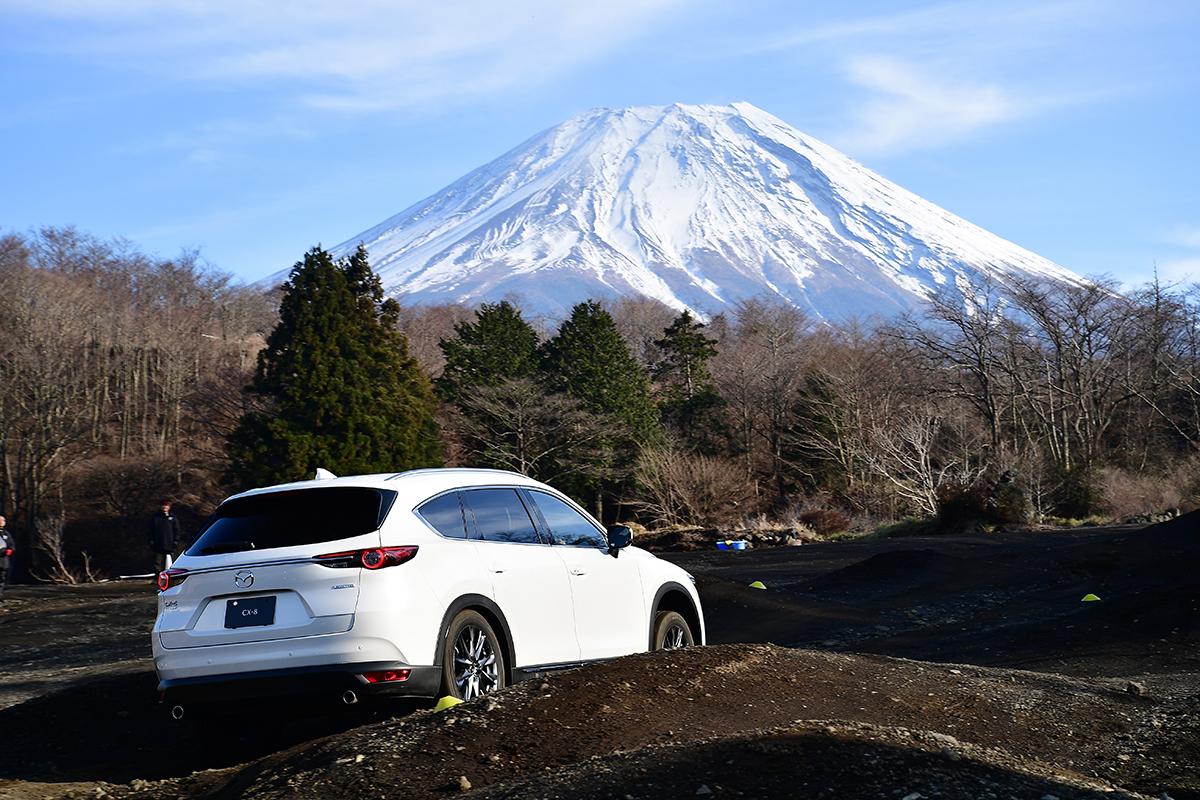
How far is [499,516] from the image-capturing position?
27.9 ft

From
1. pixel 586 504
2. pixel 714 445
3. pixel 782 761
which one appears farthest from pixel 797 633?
pixel 714 445

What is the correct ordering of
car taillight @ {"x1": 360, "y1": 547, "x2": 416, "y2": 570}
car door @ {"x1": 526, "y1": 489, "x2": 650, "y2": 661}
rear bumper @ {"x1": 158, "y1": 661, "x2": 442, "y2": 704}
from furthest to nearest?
car door @ {"x1": 526, "y1": 489, "x2": 650, "y2": 661} → car taillight @ {"x1": 360, "y1": 547, "x2": 416, "y2": 570} → rear bumper @ {"x1": 158, "y1": 661, "x2": 442, "y2": 704}

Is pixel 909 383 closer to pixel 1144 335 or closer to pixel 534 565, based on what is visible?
pixel 1144 335

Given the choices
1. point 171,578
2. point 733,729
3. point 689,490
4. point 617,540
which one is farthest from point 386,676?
point 689,490

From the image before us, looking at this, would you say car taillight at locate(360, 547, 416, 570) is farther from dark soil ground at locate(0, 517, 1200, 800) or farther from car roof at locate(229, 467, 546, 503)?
dark soil ground at locate(0, 517, 1200, 800)

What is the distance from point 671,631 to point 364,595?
3.49 metres

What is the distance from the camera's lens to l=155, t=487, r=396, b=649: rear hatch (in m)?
7.37

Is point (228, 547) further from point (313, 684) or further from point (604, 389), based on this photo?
point (604, 389)

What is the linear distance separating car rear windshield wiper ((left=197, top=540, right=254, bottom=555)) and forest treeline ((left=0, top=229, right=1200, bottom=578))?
35.8 metres

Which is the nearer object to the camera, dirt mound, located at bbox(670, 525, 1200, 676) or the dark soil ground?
the dark soil ground

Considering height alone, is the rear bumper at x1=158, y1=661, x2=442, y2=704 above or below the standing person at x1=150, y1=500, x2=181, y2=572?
below

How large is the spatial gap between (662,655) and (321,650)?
2098 mm

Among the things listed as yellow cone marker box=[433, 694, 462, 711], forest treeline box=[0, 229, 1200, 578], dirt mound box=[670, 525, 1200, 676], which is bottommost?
dirt mound box=[670, 525, 1200, 676]

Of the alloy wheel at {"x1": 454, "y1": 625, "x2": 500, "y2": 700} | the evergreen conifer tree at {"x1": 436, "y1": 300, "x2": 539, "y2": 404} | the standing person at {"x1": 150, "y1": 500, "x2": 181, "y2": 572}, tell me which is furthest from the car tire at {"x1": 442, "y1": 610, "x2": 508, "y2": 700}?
the evergreen conifer tree at {"x1": 436, "y1": 300, "x2": 539, "y2": 404}
